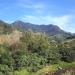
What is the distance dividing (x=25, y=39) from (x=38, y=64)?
8095 millimetres

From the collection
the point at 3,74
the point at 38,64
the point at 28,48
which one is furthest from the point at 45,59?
the point at 3,74

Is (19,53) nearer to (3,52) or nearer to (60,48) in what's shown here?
(3,52)

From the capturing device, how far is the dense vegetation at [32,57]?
24.3 metres

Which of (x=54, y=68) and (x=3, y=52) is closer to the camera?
(x=54, y=68)

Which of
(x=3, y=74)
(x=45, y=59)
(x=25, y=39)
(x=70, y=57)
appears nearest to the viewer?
(x=3, y=74)

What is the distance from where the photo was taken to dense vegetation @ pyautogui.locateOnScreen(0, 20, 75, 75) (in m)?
24.3

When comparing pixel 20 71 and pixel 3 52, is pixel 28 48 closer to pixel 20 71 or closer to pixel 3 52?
pixel 3 52

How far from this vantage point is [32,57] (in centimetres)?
2662

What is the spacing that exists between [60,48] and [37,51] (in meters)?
2.80

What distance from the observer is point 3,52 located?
26.9 meters

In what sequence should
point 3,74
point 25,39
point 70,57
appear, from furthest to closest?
point 25,39
point 70,57
point 3,74

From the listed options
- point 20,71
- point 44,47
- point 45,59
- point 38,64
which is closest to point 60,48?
point 44,47

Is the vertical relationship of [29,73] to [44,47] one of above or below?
below

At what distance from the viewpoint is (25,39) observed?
33406mm
